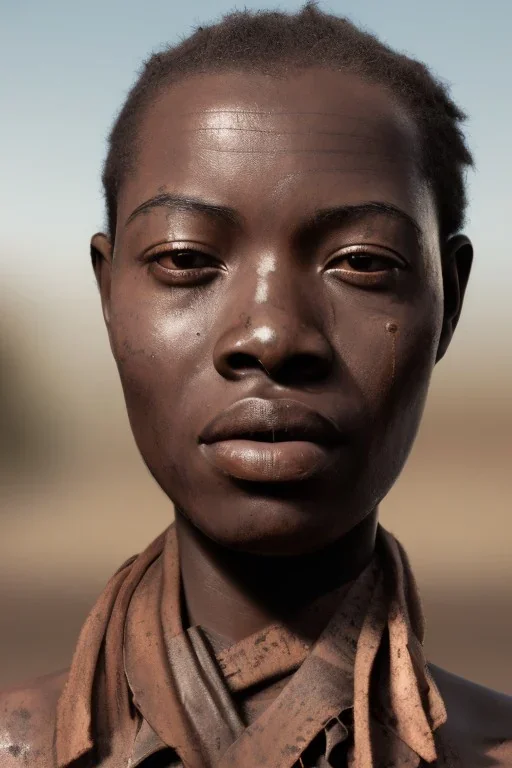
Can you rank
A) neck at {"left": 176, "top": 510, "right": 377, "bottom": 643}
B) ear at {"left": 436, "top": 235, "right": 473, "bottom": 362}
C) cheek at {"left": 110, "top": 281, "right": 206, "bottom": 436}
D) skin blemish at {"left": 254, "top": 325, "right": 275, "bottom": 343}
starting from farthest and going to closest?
ear at {"left": 436, "top": 235, "right": 473, "bottom": 362} → neck at {"left": 176, "top": 510, "right": 377, "bottom": 643} → cheek at {"left": 110, "top": 281, "right": 206, "bottom": 436} → skin blemish at {"left": 254, "top": 325, "right": 275, "bottom": 343}

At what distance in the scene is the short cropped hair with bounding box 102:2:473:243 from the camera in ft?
7.45

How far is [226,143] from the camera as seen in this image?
218 cm

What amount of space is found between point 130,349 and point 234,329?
235 millimetres

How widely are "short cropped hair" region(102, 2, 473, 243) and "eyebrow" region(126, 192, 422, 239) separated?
18 cm

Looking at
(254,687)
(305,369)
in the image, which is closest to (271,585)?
(254,687)

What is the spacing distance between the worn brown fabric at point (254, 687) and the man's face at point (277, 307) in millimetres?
223

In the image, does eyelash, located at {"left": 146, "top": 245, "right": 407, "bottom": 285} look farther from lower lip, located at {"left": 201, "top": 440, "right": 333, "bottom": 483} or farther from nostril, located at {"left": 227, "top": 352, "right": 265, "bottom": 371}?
lower lip, located at {"left": 201, "top": 440, "right": 333, "bottom": 483}

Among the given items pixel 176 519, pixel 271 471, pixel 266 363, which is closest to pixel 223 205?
pixel 266 363

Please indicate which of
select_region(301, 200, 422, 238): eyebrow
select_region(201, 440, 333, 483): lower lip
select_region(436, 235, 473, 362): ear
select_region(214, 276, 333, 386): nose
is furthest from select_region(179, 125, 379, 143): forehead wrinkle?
select_region(201, 440, 333, 483): lower lip

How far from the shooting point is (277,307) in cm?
211

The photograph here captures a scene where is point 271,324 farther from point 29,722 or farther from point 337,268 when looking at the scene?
point 29,722

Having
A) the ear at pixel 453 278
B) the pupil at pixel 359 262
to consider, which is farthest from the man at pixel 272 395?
the ear at pixel 453 278

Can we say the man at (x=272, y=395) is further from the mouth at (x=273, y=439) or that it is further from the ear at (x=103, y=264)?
the ear at (x=103, y=264)

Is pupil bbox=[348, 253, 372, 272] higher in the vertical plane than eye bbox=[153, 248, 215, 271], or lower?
lower
